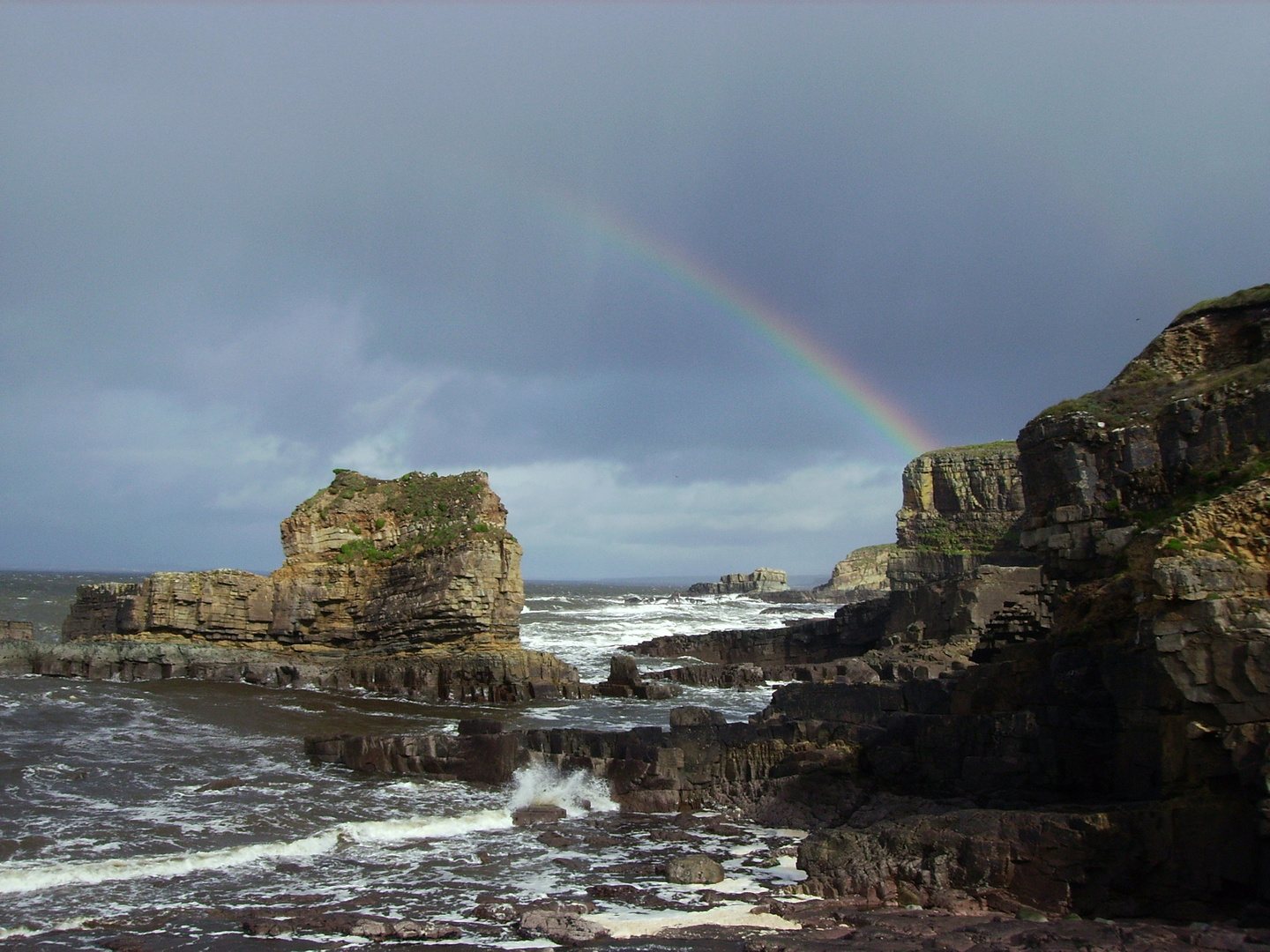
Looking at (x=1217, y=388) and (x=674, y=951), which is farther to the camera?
(x=1217, y=388)

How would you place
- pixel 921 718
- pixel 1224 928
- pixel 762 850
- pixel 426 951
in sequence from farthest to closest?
pixel 921 718
pixel 762 850
pixel 426 951
pixel 1224 928

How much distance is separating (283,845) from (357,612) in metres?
23.5

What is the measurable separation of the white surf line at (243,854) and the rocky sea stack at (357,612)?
15.6 metres

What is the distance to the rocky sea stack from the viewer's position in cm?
3128

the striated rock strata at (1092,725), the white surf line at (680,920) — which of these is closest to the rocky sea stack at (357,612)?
the striated rock strata at (1092,725)

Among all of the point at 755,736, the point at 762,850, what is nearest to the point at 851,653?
the point at 755,736

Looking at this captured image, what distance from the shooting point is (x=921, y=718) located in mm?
15328

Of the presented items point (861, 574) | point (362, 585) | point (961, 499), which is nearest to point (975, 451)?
point (961, 499)

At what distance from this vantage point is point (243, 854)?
12.8m

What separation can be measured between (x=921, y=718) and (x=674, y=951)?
24.7 feet

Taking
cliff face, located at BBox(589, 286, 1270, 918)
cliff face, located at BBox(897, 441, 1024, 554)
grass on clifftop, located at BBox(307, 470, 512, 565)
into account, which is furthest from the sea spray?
cliff face, located at BBox(897, 441, 1024, 554)

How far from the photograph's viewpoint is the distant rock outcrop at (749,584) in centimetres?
15288

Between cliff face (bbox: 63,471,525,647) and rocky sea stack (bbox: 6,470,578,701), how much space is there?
47 mm

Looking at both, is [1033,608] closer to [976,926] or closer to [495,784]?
[495,784]
